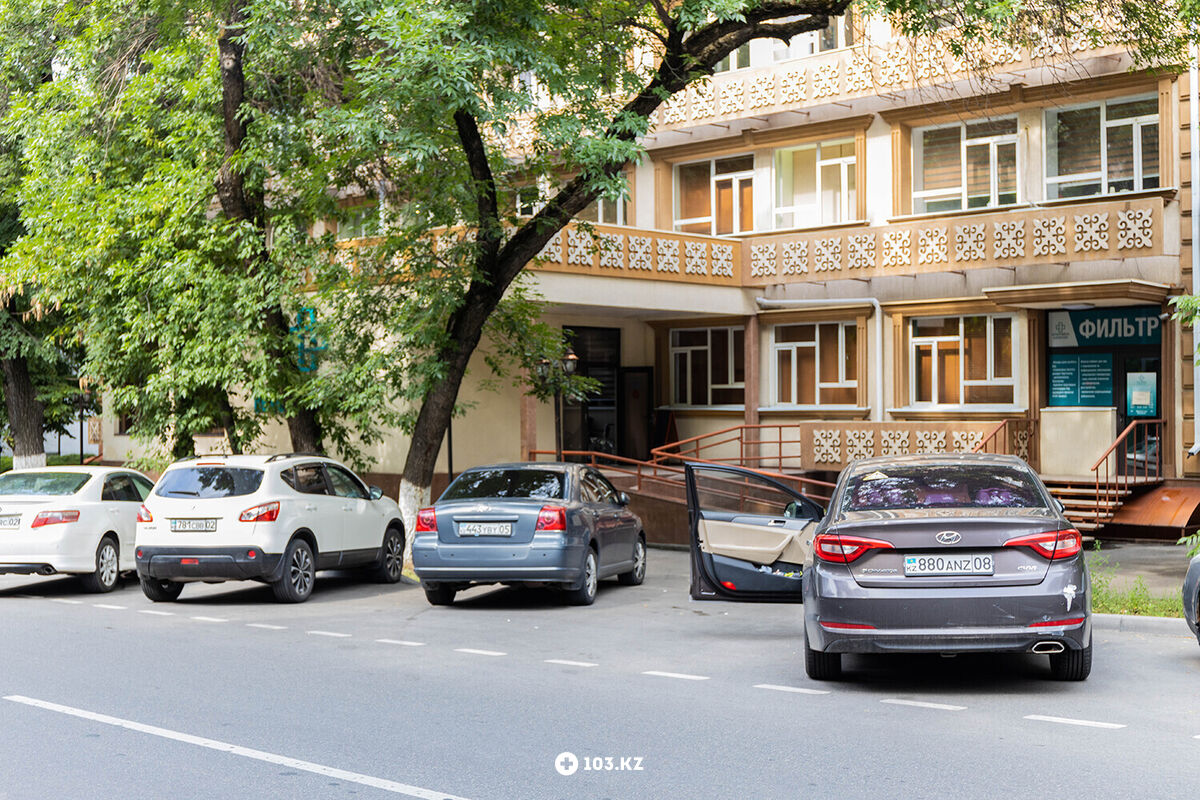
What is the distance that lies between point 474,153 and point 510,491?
4705mm

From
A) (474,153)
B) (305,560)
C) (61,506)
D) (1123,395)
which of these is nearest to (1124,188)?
(1123,395)

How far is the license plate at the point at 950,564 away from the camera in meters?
8.34

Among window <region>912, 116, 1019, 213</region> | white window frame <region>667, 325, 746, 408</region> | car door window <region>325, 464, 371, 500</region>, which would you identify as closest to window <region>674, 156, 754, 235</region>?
white window frame <region>667, 325, 746, 408</region>

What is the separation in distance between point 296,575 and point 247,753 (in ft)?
25.4

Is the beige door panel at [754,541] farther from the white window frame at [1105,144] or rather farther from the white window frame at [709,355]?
the white window frame at [709,355]

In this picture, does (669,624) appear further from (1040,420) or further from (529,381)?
(1040,420)

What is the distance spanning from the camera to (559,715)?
8125mm

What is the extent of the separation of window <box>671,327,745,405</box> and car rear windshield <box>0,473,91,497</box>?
15.6 metres

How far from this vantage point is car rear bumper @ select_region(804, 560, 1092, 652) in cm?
827

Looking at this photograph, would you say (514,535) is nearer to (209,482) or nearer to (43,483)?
(209,482)

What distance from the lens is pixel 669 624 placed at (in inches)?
498

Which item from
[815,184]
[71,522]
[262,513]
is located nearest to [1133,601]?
[262,513]

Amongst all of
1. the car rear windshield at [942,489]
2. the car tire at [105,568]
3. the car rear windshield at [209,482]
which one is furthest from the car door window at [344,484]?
the car rear windshield at [942,489]

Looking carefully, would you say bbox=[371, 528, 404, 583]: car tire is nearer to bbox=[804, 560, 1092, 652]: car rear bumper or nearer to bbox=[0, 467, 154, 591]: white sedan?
bbox=[0, 467, 154, 591]: white sedan
